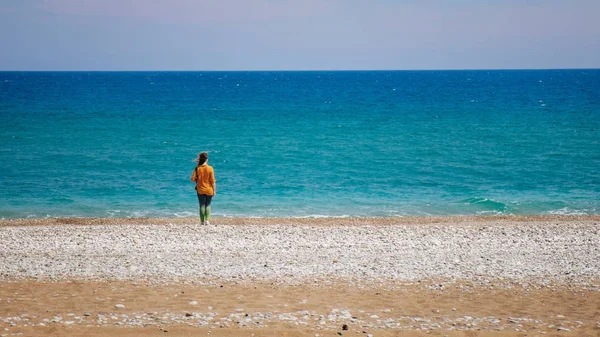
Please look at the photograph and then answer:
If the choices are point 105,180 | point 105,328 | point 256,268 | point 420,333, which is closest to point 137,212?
point 105,180

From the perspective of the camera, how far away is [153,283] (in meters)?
11.0

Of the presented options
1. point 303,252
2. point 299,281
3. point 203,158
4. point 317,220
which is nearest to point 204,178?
point 203,158

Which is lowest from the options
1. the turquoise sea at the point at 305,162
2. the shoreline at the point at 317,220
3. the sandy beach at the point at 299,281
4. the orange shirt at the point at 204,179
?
the sandy beach at the point at 299,281

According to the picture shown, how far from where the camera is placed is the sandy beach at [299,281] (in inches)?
352

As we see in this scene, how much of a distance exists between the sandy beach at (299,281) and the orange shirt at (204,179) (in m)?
1.03

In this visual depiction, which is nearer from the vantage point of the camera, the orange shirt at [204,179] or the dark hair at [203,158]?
the dark hair at [203,158]

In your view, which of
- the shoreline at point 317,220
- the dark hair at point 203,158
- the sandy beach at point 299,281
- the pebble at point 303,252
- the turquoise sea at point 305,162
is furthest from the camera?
the turquoise sea at point 305,162

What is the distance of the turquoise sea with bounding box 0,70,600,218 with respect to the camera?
23.6 metres

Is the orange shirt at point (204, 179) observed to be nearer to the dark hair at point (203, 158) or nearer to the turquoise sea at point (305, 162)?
the dark hair at point (203, 158)

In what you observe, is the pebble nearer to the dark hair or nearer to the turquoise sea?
the dark hair

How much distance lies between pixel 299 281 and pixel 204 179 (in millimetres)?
5898

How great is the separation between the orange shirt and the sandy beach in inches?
40.6

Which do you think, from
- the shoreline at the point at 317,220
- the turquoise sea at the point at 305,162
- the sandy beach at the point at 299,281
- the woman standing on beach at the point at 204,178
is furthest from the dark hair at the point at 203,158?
the turquoise sea at the point at 305,162

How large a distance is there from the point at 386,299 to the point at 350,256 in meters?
2.97
